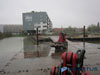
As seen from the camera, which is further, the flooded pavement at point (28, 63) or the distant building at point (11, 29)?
the distant building at point (11, 29)

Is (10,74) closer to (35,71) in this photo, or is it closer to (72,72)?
(35,71)

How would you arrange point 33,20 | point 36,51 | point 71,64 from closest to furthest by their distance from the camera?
point 71,64
point 36,51
point 33,20

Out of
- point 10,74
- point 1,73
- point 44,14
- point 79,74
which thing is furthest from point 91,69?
point 44,14

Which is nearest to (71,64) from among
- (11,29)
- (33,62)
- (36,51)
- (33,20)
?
(33,62)

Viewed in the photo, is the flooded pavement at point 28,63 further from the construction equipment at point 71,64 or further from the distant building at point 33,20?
the distant building at point 33,20

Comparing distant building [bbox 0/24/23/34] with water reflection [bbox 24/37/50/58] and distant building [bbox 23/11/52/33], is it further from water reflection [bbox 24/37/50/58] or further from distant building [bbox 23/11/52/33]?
water reflection [bbox 24/37/50/58]

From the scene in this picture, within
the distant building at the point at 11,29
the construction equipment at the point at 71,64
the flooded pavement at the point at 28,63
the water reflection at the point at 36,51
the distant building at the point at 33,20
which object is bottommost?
the flooded pavement at the point at 28,63

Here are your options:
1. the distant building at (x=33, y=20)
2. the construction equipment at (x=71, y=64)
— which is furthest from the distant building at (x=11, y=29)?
the construction equipment at (x=71, y=64)

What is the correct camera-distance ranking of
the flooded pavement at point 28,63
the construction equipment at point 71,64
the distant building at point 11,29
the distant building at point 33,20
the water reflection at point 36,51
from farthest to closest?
the distant building at point 11,29 < the distant building at point 33,20 < the water reflection at point 36,51 < the flooded pavement at point 28,63 < the construction equipment at point 71,64

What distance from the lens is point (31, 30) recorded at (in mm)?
44219

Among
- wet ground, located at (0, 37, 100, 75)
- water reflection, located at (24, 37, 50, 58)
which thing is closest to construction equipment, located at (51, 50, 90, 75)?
wet ground, located at (0, 37, 100, 75)

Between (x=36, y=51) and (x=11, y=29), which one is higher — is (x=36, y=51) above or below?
below

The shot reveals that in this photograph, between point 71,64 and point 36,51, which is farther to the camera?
point 36,51

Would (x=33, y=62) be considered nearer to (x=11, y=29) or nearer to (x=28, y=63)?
(x=28, y=63)
